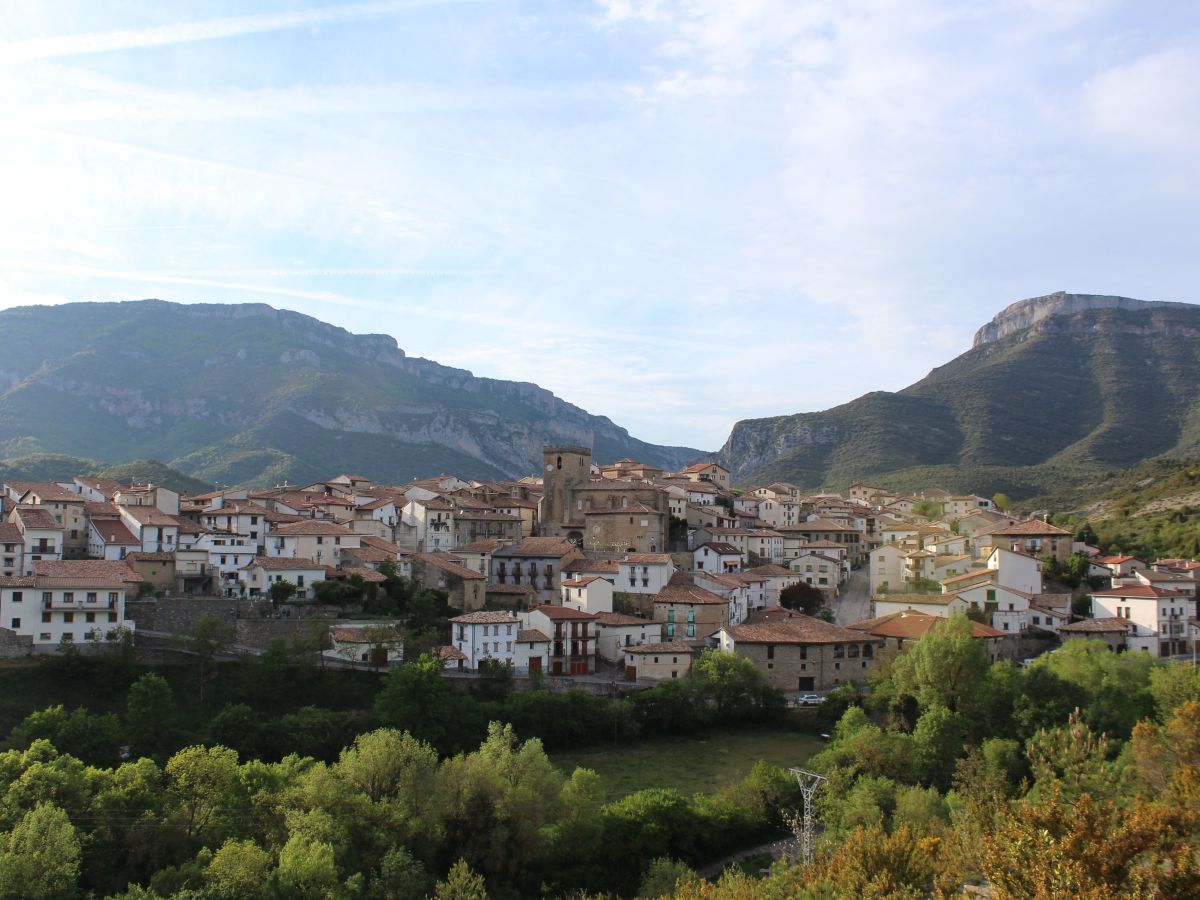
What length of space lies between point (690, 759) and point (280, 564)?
21.9 m

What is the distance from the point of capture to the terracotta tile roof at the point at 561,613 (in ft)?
164

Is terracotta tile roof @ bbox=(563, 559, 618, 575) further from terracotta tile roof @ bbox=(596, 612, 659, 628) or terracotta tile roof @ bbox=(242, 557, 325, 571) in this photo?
terracotta tile roof @ bbox=(242, 557, 325, 571)

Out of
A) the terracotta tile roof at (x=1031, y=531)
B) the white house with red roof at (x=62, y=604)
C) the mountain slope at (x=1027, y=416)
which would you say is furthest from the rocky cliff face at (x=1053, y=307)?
the white house with red roof at (x=62, y=604)

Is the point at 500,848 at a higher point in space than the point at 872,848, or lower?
lower

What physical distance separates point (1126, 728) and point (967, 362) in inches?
5626

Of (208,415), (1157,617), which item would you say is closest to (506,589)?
(1157,617)

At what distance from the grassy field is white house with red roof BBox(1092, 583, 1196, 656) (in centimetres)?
2000

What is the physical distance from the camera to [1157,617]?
52438 mm

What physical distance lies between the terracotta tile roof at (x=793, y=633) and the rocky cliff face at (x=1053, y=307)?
474ft

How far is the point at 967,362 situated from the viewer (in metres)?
175

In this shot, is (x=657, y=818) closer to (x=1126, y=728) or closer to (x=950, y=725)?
(x=950, y=725)

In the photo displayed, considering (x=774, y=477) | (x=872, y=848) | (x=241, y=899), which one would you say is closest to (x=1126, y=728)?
(x=872, y=848)

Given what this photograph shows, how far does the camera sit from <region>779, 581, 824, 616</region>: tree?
60.6 meters

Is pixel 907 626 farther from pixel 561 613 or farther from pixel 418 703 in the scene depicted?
pixel 418 703
